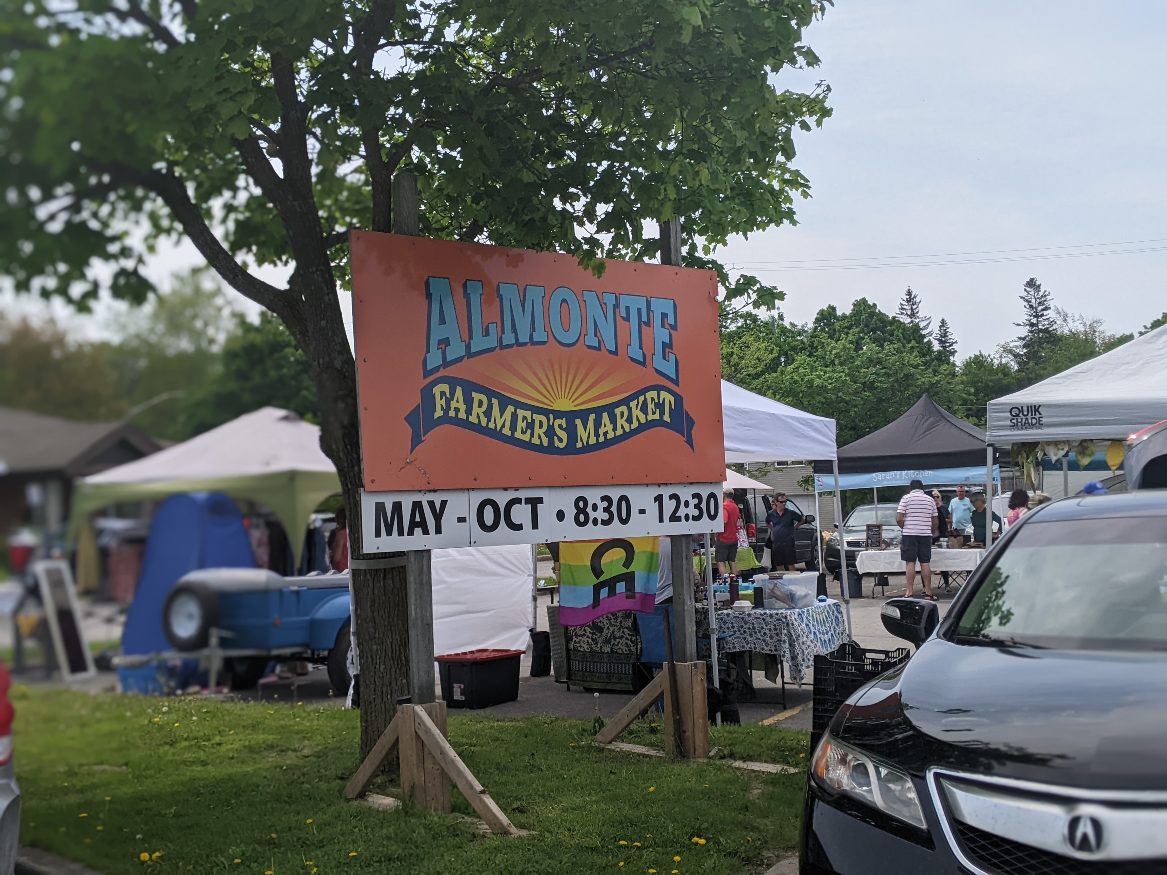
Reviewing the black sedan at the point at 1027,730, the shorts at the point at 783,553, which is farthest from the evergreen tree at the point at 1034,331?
the black sedan at the point at 1027,730

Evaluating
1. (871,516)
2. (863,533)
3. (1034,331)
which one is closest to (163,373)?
(1034,331)

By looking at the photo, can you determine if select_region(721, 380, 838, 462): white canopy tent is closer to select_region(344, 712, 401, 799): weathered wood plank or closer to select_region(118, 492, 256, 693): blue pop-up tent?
select_region(344, 712, 401, 799): weathered wood plank

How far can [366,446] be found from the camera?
239 inches

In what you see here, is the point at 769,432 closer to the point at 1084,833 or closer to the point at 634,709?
the point at 634,709

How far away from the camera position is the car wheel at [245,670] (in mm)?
2984

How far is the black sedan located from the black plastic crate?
1846 mm

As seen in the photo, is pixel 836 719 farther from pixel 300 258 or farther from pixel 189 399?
pixel 300 258

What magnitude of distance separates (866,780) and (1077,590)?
4.47ft

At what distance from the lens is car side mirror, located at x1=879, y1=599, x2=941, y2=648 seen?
5062 mm

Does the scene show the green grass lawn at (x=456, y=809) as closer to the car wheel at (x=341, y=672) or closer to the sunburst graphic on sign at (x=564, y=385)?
the car wheel at (x=341, y=672)

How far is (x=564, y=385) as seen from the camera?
7102 millimetres

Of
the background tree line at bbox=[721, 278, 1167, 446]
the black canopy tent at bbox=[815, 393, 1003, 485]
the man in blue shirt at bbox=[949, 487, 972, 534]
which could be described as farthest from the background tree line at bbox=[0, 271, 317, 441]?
the man in blue shirt at bbox=[949, 487, 972, 534]

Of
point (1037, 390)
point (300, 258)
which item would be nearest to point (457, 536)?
point (300, 258)

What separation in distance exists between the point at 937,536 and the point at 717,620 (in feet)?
39.7
